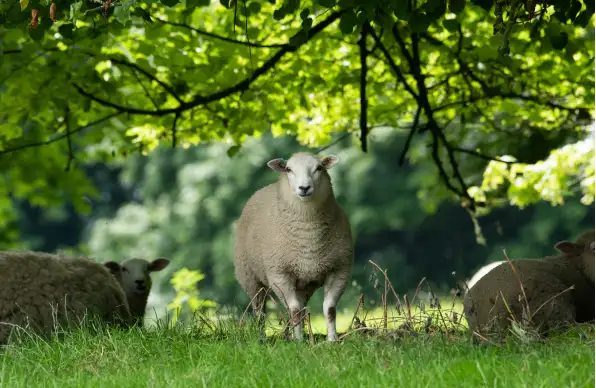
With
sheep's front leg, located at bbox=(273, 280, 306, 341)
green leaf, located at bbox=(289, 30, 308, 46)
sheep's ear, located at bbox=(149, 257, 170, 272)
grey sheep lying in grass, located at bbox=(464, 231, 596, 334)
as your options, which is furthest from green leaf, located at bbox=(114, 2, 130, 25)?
sheep's ear, located at bbox=(149, 257, 170, 272)

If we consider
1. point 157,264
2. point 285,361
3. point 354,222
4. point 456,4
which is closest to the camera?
point 285,361

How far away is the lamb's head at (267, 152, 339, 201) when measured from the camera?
669cm

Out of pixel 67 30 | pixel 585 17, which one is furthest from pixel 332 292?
pixel 67 30

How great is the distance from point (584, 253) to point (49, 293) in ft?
13.2

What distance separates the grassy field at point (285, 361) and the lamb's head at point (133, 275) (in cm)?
301

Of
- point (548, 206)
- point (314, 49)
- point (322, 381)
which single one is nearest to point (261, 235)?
point (322, 381)

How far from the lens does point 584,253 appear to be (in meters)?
7.72

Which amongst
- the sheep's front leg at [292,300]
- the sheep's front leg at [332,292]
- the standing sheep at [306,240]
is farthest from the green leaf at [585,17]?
the sheep's front leg at [292,300]

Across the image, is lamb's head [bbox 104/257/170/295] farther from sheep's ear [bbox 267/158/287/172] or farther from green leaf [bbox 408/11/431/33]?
green leaf [bbox 408/11/431/33]

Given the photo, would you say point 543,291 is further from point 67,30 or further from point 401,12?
point 67,30

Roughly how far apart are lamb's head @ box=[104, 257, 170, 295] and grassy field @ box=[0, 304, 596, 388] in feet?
9.86

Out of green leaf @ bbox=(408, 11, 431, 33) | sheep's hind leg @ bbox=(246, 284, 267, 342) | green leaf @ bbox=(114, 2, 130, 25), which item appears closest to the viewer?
green leaf @ bbox=(114, 2, 130, 25)

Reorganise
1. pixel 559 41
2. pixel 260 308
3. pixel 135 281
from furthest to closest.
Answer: pixel 135 281 < pixel 559 41 < pixel 260 308

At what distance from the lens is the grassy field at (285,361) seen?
4.64 metres
